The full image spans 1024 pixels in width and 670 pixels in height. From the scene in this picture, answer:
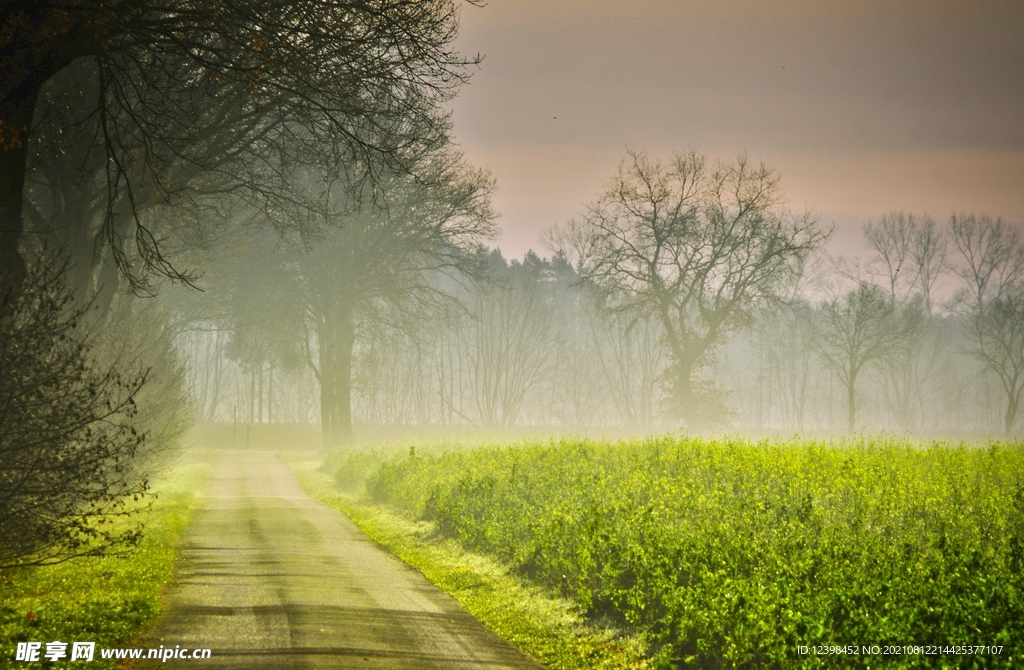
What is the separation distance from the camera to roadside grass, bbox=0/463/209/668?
7.78 metres

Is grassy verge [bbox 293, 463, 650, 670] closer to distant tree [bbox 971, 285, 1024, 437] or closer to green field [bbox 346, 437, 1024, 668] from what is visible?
green field [bbox 346, 437, 1024, 668]

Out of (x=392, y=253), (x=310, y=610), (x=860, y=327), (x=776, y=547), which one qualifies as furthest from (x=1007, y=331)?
(x=310, y=610)

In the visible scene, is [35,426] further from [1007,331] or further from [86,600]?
[1007,331]

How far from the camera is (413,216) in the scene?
34.9 m

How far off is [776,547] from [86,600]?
7866mm

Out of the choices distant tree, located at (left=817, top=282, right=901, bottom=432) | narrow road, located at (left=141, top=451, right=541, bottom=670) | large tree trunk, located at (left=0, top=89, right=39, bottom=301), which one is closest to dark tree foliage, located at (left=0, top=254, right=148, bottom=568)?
large tree trunk, located at (left=0, top=89, right=39, bottom=301)

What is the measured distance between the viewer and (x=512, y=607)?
10.2 metres

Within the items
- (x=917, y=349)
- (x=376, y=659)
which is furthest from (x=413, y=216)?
(x=917, y=349)

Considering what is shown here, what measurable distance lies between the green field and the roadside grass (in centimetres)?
507

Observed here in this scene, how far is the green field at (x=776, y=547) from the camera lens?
631cm

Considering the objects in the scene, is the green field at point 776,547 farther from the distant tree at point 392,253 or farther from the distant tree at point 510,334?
the distant tree at point 510,334

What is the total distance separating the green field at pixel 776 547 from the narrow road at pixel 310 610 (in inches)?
62.3

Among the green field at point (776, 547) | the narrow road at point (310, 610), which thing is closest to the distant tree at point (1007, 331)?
the green field at point (776, 547)

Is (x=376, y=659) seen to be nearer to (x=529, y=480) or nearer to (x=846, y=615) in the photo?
(x=846, y=615)
